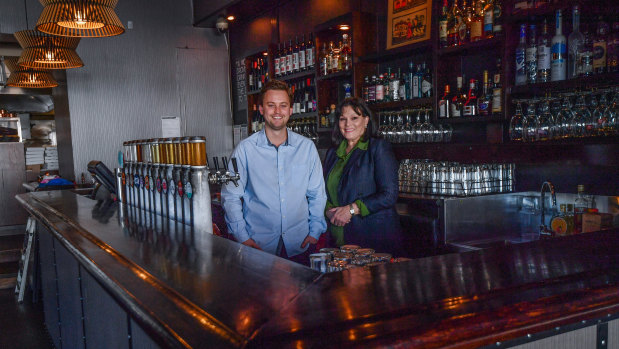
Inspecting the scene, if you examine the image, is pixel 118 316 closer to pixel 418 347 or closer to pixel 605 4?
pixel 418 347

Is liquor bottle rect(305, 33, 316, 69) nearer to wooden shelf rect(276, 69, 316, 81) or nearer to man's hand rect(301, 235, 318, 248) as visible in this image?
wooden shelf rect(276, 69, 316, 81)

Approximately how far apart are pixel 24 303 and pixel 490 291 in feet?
13.7

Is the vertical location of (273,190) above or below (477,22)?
below

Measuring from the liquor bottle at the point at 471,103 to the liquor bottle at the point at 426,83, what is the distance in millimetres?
342

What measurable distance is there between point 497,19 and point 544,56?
0.40 m

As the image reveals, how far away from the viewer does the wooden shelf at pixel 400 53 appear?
330 centimetres

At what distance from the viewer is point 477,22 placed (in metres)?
2.90

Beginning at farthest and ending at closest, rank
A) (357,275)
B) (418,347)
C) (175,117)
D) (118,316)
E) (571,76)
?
(175,117), (571,76), (118,316), (357,275), (418,347)

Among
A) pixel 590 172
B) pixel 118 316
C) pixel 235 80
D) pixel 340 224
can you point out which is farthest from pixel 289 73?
pixel 118 316

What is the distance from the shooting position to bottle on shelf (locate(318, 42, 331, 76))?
13.7 feet

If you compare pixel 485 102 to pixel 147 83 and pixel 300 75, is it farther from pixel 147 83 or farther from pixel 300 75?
pixel 147 83

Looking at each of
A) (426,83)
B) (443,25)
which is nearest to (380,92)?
(426,83)

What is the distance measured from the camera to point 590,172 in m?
2.61

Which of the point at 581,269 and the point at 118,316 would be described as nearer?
the point at 581,269
